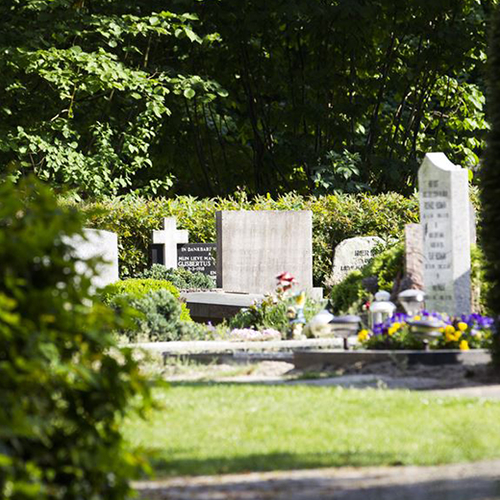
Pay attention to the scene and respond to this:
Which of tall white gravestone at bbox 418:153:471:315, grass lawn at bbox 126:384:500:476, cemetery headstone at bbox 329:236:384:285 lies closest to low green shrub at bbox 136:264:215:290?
cemetery headstone at bbox 329:236:384:285

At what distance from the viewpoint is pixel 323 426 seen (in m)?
7.69

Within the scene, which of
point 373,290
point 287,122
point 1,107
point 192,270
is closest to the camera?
point 373,290

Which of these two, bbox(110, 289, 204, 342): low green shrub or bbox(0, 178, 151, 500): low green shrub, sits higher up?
bbox(110, 289, 204, 342): low green shrub

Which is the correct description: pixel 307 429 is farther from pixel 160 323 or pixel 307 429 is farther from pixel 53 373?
pixel 160 323

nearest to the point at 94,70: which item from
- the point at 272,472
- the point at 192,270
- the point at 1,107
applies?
the point at 1,107

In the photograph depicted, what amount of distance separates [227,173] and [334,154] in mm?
3931

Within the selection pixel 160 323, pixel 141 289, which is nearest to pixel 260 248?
pixel 141 289

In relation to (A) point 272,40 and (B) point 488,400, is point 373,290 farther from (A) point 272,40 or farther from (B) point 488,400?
(A) point 272,40

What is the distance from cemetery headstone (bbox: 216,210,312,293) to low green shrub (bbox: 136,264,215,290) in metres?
0.58

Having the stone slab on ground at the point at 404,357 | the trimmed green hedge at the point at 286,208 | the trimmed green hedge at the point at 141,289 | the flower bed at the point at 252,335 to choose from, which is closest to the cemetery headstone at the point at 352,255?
the trimmed green hedge at the point at 286,208

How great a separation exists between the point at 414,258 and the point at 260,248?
680 cm

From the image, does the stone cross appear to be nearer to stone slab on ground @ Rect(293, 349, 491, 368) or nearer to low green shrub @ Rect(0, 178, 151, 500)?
stone slab on ground @ Rect(293, 349, 491, 368)

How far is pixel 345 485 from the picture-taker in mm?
6012

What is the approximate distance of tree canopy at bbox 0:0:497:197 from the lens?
79.0 ft
